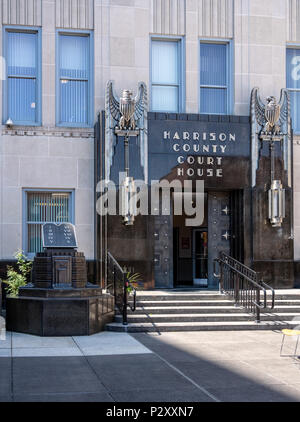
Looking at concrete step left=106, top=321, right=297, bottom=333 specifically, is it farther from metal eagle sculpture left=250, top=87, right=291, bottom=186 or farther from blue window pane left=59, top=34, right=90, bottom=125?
blue window pane left=59, top=34, right=90, bottom=125

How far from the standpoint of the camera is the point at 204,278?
17.0 meters

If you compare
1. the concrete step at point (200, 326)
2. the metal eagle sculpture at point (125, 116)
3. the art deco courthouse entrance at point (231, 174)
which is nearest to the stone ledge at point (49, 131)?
the metal eagle sculpture at point (125, 116)

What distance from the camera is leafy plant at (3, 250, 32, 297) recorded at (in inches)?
542

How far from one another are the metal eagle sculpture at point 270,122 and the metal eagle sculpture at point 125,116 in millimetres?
3038

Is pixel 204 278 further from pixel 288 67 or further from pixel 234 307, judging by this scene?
pixel 288 67

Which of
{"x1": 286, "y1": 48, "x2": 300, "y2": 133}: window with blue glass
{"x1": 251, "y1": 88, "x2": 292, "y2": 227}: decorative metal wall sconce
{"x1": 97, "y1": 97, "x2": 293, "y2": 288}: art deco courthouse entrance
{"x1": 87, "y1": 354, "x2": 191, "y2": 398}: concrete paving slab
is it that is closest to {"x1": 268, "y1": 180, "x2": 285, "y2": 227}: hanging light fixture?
{"x1": 251, "y1": 88, "x2": 292, "y2": 227}: decorative metal wall sconce

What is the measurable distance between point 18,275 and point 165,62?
7318 millimetres

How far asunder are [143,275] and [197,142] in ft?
12.7

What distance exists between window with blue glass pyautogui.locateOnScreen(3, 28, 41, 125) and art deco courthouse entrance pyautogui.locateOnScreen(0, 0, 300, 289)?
0.03 metres

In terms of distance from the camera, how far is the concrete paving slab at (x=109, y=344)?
10.0 metres

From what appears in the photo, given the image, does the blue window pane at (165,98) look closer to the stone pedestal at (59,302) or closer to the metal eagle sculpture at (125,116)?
the metal eagle sculpture at (125,116)

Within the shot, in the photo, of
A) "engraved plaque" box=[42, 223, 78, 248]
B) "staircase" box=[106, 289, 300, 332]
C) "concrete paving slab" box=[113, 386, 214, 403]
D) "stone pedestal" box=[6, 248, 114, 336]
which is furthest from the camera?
"engraved plaque" box=[42, 223, 78, 248]

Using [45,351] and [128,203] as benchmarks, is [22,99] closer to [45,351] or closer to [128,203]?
[128,203]

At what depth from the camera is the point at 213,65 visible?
16.7 m
